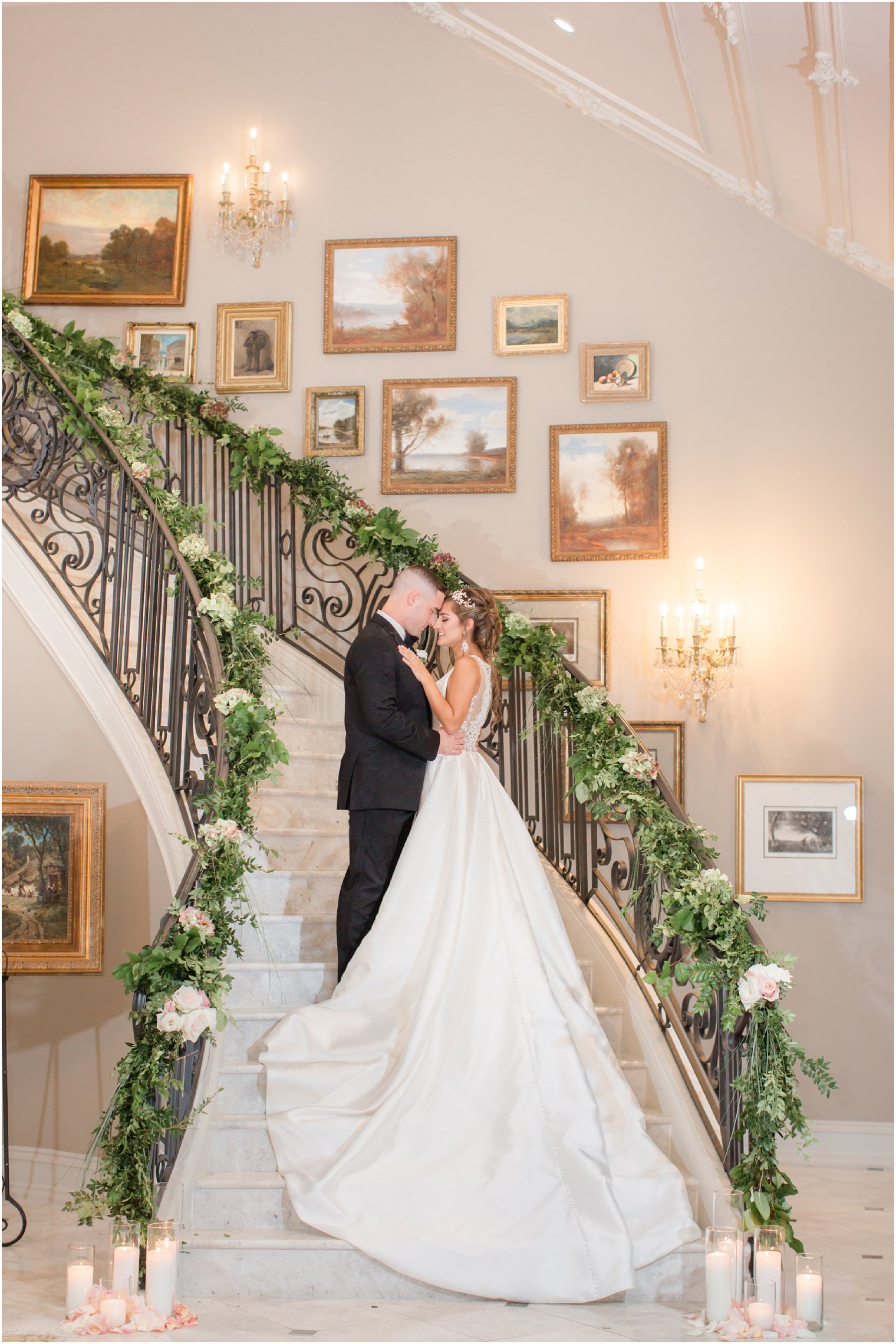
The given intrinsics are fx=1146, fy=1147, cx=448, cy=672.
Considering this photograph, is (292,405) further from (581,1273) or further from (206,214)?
(581,1273)

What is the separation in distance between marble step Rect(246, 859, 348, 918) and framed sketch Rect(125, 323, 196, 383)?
4.02 metres

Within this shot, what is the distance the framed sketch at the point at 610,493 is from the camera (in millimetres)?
7434

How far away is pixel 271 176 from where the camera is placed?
319 inches

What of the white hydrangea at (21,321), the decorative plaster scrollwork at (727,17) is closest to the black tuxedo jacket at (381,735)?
the white hydrangea at (21,321)

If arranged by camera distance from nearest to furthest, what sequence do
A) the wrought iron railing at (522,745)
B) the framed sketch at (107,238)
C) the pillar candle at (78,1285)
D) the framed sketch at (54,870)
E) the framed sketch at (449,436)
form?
the pillar candle at (78,1285)
the wrought iron railing at (522,745)
the framed sketch at (54,870)
the framed sketch at (449,436)
the framed sketch at (107,238)

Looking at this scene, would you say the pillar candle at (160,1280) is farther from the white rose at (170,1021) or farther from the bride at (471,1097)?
the white rose at (170,1021)

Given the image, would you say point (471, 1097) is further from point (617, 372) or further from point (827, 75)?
point (827, 75)

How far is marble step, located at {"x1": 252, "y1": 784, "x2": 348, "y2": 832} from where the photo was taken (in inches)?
242

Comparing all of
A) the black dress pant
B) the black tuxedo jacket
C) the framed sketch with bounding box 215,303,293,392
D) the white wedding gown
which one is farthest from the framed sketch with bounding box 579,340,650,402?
the black dress pant

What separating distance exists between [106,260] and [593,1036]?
251 inches

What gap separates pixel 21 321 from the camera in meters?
6.84

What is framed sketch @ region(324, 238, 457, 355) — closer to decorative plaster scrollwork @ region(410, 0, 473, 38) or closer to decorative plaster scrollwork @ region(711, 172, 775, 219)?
decorative plaster scrollwork @ region(410, 0, 473, 38)

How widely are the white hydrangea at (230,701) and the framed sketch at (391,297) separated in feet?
12.8

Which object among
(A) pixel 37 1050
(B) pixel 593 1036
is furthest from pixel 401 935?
(A) pixel 37 1050
